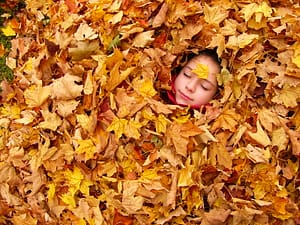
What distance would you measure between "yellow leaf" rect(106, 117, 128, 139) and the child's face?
267 mm

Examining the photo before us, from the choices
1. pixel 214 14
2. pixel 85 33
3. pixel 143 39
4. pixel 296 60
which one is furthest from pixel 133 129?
pixel 296 60

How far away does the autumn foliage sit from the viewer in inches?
100

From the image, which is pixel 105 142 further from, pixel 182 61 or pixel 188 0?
pixel 188 0

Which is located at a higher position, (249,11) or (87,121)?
(249,11)

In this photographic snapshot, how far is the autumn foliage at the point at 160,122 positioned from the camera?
2545mm

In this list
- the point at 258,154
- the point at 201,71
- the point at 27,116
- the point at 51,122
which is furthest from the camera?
the point at 27,116

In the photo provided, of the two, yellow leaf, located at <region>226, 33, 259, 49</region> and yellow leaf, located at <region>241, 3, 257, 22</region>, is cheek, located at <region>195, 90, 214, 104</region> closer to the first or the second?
yellow leaf, located at <region>226, 33, 259, 49</region>

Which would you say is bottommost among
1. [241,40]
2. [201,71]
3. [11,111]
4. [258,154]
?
[11,111]

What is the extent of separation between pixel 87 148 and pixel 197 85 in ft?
1.72

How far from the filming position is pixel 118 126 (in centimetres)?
260

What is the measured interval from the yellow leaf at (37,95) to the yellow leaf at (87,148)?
28 centimetres

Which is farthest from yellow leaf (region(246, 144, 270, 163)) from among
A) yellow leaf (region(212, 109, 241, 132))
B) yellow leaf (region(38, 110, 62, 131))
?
yellow leaf (region(38, 110, 62, 131))

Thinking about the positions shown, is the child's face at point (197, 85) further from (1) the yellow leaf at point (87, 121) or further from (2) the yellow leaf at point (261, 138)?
(1) the yellow leaf at point (87, 121)

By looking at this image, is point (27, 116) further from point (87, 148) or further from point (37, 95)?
point (87, 148)
